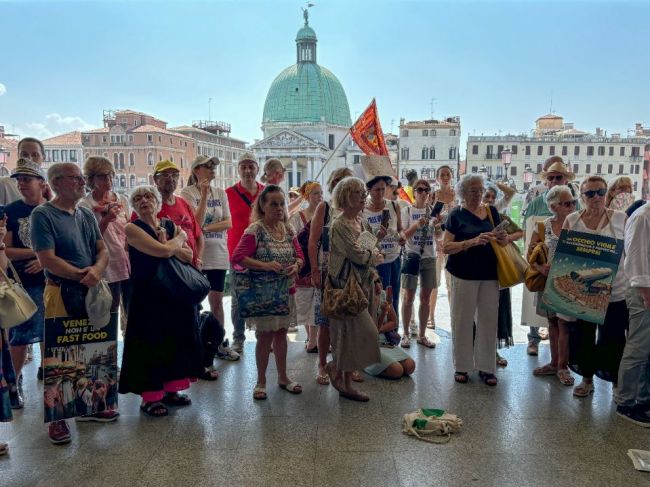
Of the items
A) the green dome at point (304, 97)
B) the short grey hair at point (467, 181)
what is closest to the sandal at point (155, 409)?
the short grey hair at point (467, 181)

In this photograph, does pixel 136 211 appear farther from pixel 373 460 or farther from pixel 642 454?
pixel 642 454

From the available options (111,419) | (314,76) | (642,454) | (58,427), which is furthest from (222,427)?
(314,76)

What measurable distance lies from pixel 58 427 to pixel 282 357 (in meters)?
1.65

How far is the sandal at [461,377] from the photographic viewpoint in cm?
435

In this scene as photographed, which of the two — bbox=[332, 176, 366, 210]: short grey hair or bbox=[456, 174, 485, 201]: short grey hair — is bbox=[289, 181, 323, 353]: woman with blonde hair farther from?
bbox=[456, 174, 485, 201]: short grey hair

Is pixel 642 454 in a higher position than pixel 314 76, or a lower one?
lower

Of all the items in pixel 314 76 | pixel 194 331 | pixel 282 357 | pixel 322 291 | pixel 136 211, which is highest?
pixel 314 76

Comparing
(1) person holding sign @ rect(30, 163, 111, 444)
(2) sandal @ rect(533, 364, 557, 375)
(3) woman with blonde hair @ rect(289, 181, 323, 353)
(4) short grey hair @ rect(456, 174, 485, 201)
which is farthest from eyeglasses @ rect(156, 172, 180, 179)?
(2) sandal @ rect(533, 364, 557, 375)

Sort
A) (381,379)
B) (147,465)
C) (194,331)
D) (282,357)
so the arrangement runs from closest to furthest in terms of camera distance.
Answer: (147,465)
(194,331)
(282,357)
(381,379)

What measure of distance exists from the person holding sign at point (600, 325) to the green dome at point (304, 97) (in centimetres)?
6511

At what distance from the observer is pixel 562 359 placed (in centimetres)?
435

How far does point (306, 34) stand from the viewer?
250ft

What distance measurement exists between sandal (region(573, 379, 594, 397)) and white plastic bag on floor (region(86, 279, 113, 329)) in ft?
11.8

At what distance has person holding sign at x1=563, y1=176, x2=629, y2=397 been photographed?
12.6 feet
